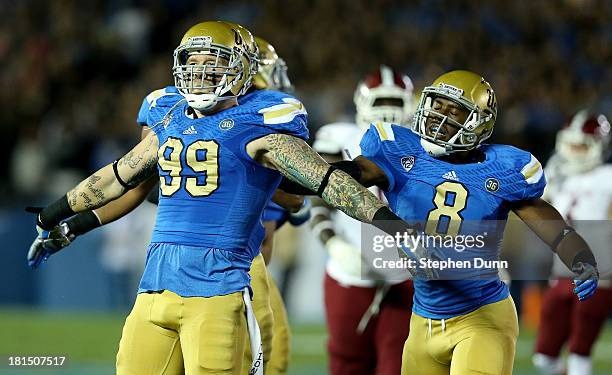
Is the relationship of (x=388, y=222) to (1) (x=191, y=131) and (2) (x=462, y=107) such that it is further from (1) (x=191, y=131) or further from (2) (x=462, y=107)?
(2) (x=462, y=107)

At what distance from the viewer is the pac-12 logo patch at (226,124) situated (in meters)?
4.21

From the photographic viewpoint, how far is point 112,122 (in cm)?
1270

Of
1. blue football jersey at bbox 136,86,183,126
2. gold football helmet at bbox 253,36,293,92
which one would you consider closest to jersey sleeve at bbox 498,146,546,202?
blue football jersey at bbox 136,86,183,126

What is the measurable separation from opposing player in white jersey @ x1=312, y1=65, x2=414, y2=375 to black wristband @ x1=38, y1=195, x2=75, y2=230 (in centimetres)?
145

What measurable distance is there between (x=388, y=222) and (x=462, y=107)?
3.05 feet

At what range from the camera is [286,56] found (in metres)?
13.0

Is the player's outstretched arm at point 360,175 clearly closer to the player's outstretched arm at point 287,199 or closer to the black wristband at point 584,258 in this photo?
the player's outstretched arm at point 287,199

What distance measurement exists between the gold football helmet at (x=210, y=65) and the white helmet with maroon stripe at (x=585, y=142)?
401 cm

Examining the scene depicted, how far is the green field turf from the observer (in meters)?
8.87

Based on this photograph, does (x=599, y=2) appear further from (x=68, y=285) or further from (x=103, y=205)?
(x=103, y=205)

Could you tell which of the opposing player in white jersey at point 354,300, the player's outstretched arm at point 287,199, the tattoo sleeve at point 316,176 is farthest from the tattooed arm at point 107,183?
the opposing player in white jersey at point 354,300

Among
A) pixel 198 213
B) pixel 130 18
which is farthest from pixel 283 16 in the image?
pixel 198 213

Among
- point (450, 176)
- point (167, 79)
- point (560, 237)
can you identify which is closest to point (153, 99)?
point (450, 176)

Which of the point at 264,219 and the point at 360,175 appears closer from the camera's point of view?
the point at 360,175
